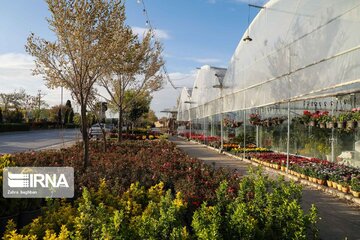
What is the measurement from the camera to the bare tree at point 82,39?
8.27 metres

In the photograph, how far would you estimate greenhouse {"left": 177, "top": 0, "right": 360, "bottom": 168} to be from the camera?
8312 mm

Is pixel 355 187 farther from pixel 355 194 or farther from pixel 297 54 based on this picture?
pixel 297 54

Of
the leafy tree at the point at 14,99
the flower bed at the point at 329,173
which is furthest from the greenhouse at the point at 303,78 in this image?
the leafy tree at the point at 14,99

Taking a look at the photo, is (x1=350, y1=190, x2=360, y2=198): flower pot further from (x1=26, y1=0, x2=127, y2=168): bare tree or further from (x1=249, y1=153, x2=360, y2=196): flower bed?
(x1=26, y1=0, x2=127, y2=168): bare tree

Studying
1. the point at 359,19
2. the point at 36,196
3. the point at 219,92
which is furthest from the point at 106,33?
the point at 219,92

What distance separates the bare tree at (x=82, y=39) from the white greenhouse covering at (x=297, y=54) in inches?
215

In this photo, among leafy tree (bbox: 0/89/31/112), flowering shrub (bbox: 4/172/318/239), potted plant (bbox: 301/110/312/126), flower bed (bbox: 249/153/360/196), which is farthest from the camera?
leafy tree (bbox: 0/89/31/112)

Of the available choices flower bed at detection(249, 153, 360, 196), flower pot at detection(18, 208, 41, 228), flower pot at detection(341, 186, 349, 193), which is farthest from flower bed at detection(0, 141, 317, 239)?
flower bed at detection(249, 153, 360, 196)

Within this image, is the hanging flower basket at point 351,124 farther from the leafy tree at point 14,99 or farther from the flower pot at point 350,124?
the leafy tree at point 14,99

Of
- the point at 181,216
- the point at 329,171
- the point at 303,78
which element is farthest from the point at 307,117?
the point at 181,216

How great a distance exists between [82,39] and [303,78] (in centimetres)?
647

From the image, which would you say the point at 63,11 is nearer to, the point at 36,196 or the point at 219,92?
the point at 36,196

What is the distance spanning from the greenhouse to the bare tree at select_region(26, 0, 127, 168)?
18.0ft

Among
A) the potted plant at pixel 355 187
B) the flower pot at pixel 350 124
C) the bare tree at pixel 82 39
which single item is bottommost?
the potted plant at pixel 355 187
